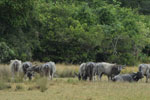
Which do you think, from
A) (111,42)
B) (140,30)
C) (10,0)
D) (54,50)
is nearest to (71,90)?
(10,0)

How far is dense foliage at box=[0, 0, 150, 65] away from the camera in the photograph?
35.6m

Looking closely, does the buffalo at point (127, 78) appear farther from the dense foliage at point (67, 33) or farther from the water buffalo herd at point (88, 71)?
the dense foliage at point (67, 33)

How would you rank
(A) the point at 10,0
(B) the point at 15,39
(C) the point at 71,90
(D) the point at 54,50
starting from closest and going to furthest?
1. (C) the point at 71,90
2. (A) the point at 10,0
3. (B) the point at 15,39
4. (D) the point at 54,50

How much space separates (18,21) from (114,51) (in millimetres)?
12409

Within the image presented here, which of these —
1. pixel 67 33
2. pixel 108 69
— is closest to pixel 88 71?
pixel 108 69

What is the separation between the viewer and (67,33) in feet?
130

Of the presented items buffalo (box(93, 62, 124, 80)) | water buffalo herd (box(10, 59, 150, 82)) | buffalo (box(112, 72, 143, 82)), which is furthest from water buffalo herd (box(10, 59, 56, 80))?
buffalo (box(112, 72, 143, 82))

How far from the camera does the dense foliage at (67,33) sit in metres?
35.6

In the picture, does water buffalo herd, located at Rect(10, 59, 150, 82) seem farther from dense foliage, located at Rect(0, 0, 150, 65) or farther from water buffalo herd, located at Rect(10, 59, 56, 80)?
dense foliage, located at Rect(0, 0, 150, 65)

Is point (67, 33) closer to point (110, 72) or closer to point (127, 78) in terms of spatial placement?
point (110, 72)

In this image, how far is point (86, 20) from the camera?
4325 cm

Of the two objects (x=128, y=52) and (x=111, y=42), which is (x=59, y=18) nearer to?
(x=111, y=42)

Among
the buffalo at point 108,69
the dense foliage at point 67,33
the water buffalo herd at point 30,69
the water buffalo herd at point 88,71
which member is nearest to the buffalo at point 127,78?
the water buffalo herd at point 88,71

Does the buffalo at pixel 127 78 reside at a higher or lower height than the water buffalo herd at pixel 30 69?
lower
